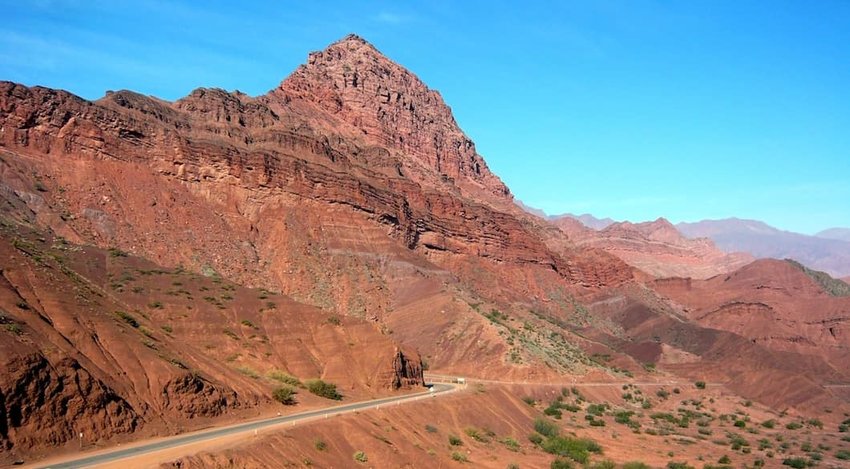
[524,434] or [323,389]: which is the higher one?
[323,389]

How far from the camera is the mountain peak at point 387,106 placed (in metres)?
120

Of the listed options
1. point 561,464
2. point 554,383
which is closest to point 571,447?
point 561,464

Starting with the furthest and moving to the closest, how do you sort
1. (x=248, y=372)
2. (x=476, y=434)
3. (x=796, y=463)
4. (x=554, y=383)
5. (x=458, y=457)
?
(x=554, y=383) < (x=796, y=463) < (x=476, y=434) < (x=248, y=372) < (x=458, y=457)

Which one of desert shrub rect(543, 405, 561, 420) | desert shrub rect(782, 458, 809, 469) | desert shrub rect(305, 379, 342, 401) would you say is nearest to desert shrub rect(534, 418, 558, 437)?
desert shrub rect(543, 405, 561, 420)

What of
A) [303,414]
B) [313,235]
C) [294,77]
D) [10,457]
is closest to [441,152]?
[294,77]

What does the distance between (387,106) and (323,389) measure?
101911mm

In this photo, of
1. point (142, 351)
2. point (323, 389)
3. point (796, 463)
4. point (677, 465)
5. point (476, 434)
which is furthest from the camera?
point (796, 463)

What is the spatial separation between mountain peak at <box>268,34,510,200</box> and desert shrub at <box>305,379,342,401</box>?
79468mm

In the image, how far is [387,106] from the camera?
13138 cm

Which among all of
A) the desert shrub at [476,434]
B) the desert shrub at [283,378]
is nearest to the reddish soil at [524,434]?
the desert shrub at [476,434]

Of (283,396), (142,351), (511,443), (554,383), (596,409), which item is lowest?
(596,409)

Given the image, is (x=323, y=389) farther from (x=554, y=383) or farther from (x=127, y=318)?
(x=554, y=383)

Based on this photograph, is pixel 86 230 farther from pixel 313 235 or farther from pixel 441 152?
pixel 441 152

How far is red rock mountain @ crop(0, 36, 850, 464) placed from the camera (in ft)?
79.3
